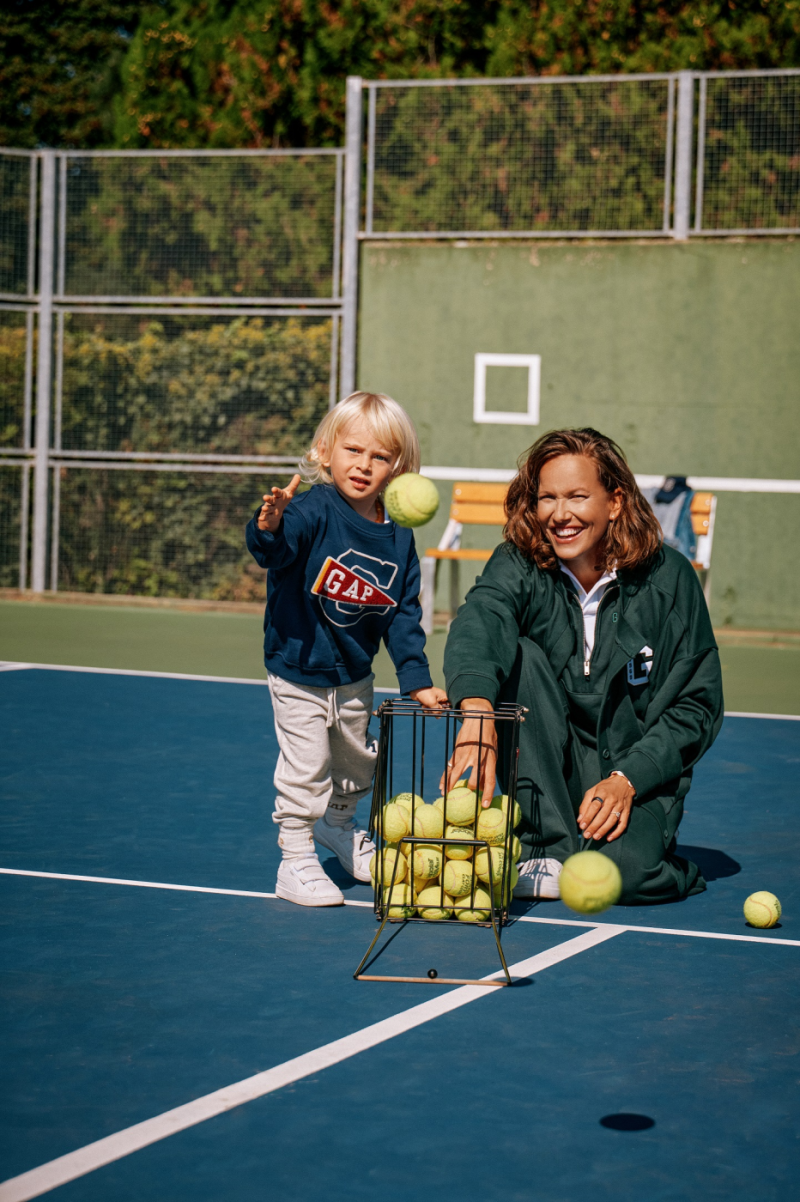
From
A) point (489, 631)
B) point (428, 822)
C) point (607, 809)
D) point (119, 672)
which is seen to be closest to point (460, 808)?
point (428, 822)

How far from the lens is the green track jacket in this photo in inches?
166

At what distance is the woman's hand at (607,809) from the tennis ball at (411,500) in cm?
89

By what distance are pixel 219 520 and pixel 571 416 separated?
2979mm

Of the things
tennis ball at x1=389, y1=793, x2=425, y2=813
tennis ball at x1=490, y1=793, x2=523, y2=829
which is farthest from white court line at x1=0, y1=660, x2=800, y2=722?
tennis ball at x1=389, y1=793, x2=425, y2=813

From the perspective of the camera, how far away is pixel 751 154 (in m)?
11.1

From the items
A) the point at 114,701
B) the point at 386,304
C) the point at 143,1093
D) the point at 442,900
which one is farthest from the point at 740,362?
the point at 143,1093

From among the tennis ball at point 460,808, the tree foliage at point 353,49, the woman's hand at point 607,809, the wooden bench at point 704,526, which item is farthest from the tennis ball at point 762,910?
the tree foliage at point 353,49

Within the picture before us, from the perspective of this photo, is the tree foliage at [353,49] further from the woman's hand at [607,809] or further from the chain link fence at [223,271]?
the woman's hand at [607,809]

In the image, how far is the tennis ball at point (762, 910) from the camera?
398 cm

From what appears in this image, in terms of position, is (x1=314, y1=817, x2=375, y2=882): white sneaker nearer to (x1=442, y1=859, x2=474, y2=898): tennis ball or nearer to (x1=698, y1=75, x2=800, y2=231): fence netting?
(x1=442, y1=859, x2=474, y2=898): tennis ball

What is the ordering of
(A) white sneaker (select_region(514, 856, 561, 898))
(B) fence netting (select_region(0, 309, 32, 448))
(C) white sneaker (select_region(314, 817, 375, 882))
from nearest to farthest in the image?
(A) white sneaker (select_region(514, 856, 561, 898)) < (C) white sneaker (select_region(314, 817, 375, 882)) < (B) fence netting (select_region(0, 309, 32, 448))

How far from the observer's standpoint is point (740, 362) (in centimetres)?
1145

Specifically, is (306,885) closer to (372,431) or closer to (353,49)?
(372,431)

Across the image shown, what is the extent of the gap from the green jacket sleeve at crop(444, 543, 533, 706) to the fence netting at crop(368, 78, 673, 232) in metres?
7.70
